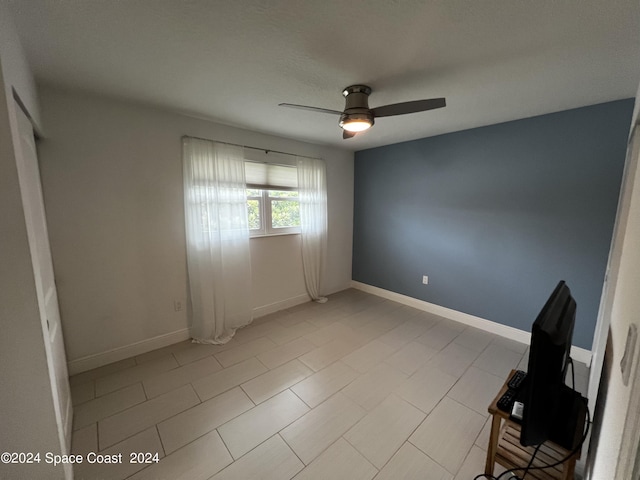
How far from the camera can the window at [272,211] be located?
3.09 meters

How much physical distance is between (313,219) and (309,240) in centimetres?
31

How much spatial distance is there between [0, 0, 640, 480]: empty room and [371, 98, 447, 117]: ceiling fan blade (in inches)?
1.1

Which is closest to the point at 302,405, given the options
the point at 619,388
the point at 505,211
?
the point at 619,388

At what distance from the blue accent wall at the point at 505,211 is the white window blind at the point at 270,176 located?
1.33m

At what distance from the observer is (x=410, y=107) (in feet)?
5.37

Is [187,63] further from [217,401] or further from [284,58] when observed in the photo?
Result: [217,401]

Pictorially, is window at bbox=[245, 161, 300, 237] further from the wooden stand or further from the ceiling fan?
the wooden stand

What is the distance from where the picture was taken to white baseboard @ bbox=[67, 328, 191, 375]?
211 centimetres

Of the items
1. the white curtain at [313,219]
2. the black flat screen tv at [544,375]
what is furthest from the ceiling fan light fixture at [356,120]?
the white curtain at [313,219]

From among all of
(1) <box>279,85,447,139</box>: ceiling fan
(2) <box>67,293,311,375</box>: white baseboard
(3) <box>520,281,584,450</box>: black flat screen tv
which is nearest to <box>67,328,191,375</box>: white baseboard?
(2) <box>67,293,311,375</box>: white baseboard

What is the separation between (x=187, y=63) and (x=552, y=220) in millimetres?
3367

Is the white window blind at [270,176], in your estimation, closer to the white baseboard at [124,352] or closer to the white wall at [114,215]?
the white wall at [114,215]

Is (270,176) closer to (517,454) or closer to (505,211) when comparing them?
(505,211)

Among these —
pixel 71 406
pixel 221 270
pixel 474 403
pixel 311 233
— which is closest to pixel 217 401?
pixel 71 406
